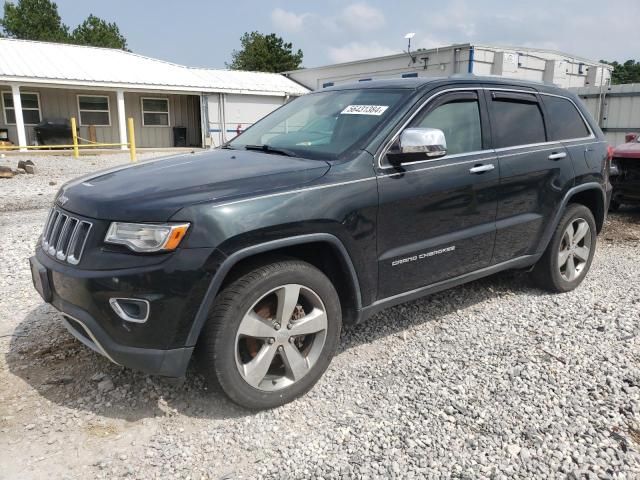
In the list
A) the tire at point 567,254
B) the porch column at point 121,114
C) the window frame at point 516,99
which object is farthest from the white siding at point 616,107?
the porch column at point 121,114

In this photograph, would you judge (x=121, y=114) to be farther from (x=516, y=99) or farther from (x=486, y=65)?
(x=516, y=99)

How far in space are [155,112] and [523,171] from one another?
79.0 feet

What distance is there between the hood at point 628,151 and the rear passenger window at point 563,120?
159 inches

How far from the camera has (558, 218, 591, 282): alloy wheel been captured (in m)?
4.70

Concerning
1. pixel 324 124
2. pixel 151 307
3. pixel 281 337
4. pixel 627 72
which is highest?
pixel 627 72

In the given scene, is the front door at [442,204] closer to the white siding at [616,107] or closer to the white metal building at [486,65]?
the white siding at [616,107]

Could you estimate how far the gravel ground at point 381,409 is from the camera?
250 cm

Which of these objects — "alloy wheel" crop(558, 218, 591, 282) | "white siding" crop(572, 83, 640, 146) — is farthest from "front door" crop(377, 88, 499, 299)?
"white siding" crop(572, 83, 640, 146)

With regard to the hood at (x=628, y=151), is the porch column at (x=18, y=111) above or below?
above

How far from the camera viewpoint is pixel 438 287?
3.65 metres

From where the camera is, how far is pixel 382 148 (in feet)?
10.6

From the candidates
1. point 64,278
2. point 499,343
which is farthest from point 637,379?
point 64,278

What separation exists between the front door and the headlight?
4.10 ft

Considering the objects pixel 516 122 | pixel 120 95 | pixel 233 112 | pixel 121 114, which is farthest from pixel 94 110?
pixel 516 122
